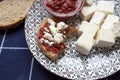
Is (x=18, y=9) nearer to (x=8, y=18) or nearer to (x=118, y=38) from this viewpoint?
(x=8, y=18)

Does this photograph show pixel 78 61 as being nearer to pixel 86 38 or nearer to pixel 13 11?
pixel 86 38

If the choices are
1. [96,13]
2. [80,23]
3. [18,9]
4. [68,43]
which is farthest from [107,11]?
[18,9]

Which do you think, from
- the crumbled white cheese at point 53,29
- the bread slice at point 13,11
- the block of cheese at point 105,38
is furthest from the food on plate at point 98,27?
the bread slice at point 13,11

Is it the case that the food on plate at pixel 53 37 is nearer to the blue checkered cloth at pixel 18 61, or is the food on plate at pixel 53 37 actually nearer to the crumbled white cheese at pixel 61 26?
the crumbled white cheese at pixel 61 26

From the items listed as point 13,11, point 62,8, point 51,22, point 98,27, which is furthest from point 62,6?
point 13,11

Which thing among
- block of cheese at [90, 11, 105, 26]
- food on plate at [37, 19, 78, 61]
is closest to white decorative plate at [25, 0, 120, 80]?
food on plate at [37, 19, 78, 61]

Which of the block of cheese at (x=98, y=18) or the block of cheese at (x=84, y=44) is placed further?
the block of cheese at (x=98, y=18)

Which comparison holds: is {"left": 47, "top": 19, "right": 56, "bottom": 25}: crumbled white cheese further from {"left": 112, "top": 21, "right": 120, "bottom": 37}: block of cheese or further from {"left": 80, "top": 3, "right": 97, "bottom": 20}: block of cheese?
{"left": 112, "top": 21, "right": 120, "bottom": 37}: block of cheese
